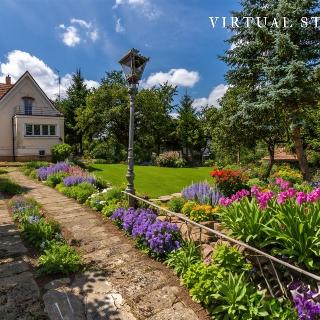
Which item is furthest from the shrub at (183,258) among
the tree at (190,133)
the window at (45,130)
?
the tree at (190,133)

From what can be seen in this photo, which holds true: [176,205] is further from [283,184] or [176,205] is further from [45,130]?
[45,130]

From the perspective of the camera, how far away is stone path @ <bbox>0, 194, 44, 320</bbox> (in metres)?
4.28

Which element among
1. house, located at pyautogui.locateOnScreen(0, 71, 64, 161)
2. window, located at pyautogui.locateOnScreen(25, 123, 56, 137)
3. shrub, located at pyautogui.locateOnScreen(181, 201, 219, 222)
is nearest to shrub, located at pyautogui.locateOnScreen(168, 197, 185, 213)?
shrub, located at pyautogui.locateOnScreen(181, 201, 219, 222)

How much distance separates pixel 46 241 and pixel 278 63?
47.3ft

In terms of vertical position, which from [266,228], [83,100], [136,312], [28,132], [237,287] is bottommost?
[136,312]

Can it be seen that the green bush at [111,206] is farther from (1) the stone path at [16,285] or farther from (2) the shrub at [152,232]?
(1) the stone path at [16,285]

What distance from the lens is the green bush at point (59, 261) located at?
5352 mm

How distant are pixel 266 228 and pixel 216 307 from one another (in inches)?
52.5

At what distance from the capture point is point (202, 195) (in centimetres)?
933

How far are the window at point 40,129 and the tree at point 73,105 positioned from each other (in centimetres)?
1054

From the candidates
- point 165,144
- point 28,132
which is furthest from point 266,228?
point 165,144

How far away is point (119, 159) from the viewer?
105ft

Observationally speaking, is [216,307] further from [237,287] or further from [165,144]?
[165,144]

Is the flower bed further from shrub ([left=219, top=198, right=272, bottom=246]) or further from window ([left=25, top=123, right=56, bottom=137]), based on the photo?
window ([left=25, top=123, right=56, bottom=137])
